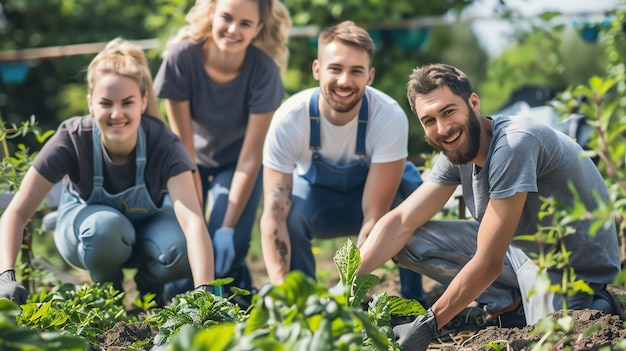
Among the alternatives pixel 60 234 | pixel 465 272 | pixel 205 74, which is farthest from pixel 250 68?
pixel 465 272

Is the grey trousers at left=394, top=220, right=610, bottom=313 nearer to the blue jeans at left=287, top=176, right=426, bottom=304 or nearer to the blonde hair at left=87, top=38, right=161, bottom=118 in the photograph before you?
the blue jeans at left=287, top=176, right=426, bottom=304

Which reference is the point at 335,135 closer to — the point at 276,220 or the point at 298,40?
the point at 276,220

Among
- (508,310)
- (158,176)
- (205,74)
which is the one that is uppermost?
(205,74)

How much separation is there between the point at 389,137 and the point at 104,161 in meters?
1.12

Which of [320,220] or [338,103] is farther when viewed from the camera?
[320,220]

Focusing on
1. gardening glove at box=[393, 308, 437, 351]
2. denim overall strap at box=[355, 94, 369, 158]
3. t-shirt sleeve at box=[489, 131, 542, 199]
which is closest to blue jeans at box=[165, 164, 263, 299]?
denim overall strap at box=[355, 94, 369, 158]

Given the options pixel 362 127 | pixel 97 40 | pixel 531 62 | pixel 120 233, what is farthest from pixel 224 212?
pixel 97 40

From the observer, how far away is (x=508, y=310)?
3.24 meters

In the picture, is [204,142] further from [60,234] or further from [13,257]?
[13,257]

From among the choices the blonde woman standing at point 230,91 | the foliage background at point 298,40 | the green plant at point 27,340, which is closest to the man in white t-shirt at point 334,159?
the blonde woman standing at point 230,91

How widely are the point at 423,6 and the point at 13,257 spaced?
13.2 ft

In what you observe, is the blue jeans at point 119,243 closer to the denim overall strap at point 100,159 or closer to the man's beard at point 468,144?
the denim overall strap at point 100,159

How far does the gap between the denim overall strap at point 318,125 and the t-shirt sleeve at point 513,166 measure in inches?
35.9

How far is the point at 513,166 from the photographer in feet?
8.52
